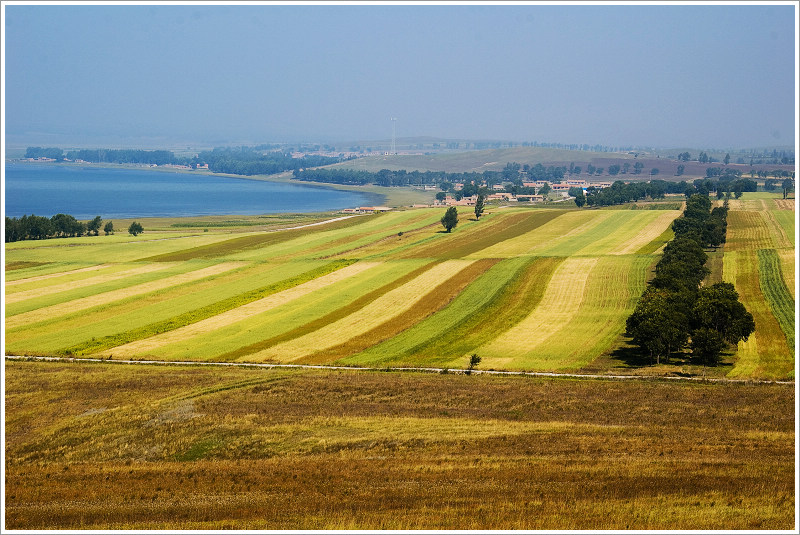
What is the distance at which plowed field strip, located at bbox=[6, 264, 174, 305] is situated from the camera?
79250 millimetres

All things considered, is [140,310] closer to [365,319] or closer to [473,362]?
[365,319]

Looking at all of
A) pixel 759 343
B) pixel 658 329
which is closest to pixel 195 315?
pixel 658 329

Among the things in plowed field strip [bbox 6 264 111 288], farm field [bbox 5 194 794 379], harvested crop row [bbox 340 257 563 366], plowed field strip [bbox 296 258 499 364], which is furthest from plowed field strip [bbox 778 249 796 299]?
plowed field strip [bbox 6 264 111 288]

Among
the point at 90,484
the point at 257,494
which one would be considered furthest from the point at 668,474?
the point at 90,484

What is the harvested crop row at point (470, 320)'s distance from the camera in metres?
58.6

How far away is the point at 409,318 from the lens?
7106 cm

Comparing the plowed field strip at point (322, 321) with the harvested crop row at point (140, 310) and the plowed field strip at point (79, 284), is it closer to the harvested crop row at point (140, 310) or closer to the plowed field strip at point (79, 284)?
the harvested crop row at point (140, 310)

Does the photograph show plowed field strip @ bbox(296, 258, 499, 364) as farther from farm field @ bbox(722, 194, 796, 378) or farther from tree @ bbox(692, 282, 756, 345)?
farm field @ bbox(722, 194, 796, 378)

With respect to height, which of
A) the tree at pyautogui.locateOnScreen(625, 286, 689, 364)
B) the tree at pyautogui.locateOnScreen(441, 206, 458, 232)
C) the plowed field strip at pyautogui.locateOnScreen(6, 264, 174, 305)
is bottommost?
the plowed field strip at pyautogui.locateOnScreen(6, 264, 174, 305)

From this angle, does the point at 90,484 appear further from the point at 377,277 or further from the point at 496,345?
the point at 377,277

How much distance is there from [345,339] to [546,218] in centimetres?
9050

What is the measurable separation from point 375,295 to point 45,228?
73659 millimetres

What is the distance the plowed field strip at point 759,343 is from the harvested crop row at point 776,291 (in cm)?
46

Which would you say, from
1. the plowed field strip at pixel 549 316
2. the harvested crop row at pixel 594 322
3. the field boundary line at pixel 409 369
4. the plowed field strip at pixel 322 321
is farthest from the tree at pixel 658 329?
the plowed field strip at pixel 322 321
